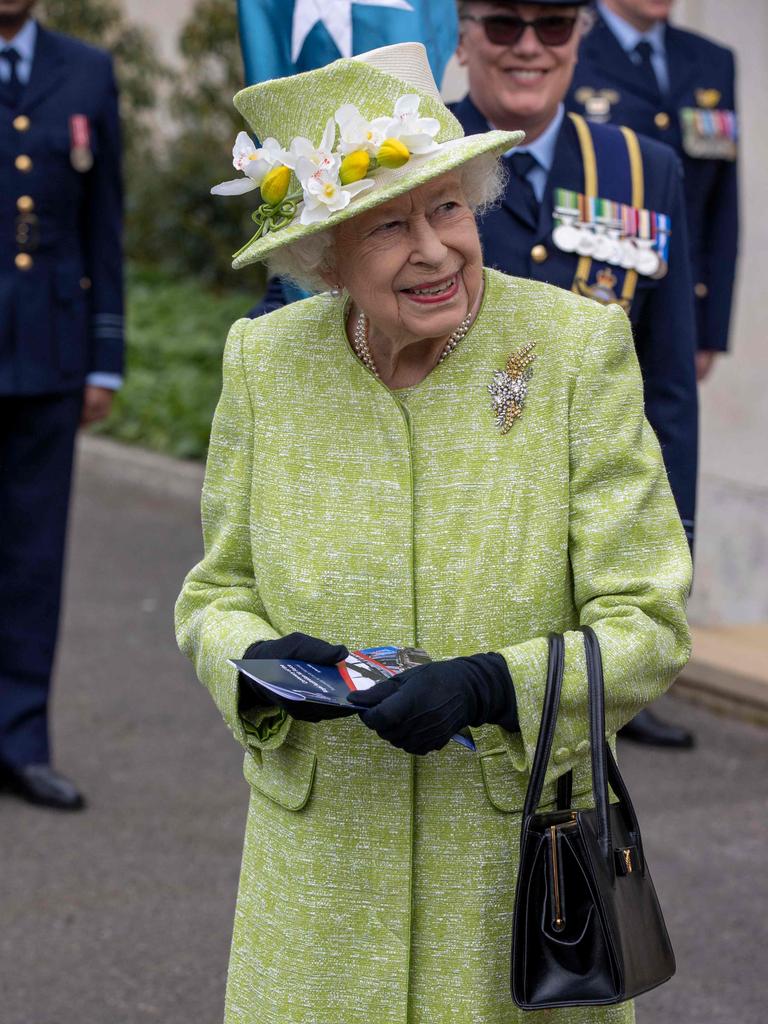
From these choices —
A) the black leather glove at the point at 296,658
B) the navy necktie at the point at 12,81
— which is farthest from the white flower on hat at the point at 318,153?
the navy necktie at the point at 12,81

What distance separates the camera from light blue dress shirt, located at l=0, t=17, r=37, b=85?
5.00 meters

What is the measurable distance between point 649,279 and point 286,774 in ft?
4.44

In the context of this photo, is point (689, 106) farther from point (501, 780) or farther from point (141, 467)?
point (141, 467)

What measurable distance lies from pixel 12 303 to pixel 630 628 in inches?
126

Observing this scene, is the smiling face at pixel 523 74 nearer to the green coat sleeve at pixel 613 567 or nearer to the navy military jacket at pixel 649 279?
the navy military jacket at pixel 649 279

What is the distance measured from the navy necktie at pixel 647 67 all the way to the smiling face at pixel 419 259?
290cm

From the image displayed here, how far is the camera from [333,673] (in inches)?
86.5

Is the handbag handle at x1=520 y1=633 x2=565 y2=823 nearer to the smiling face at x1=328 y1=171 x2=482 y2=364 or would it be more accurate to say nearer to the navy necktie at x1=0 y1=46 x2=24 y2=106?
the smiling face at x1=328 y1=171 x2=482 y2=364

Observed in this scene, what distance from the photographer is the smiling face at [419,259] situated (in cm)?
230

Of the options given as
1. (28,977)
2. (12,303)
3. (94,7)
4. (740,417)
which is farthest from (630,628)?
(94,7)

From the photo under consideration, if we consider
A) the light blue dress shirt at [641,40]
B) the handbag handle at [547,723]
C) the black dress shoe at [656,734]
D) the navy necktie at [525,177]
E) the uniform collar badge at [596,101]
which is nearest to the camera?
the handbag handle at [547,723]

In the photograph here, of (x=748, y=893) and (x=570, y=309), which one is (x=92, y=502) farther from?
(x=570, y=309)

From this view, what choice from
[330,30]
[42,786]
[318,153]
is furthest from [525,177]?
[42,786]

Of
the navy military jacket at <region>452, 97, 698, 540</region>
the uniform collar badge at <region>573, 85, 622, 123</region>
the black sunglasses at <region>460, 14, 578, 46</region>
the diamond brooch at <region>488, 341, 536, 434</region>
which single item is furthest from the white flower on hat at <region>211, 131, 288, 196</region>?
the uniform collar badge at <region>573, 85, 622, 123</region>
